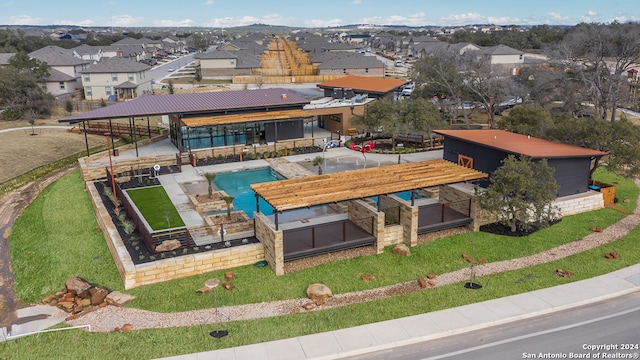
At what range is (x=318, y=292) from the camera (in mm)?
17547

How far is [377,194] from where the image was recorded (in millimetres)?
20469

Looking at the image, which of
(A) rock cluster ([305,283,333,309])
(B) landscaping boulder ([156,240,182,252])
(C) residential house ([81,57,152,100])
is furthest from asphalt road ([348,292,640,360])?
(C) residential house ([81,57,152,100])

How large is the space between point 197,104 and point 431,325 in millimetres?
28925

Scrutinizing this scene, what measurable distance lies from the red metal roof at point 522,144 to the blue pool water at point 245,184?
12292mm

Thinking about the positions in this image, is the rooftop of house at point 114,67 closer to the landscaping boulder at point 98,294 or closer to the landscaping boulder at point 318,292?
the landscaping boulder at point 98,294

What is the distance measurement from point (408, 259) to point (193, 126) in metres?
21.0

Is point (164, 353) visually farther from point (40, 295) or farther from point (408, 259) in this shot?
point (408, 259)

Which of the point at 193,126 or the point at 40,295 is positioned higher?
the point at 193,126

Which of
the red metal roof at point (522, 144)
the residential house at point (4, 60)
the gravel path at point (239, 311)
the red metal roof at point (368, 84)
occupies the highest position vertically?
the residential house at point (4, 60)

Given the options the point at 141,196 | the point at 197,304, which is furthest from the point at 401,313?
the point at 141,196

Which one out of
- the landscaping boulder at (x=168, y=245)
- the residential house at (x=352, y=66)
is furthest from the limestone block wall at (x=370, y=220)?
the residential house at (x=352, y=66)

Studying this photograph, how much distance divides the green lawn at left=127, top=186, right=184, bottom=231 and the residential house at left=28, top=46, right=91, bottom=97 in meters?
45.2

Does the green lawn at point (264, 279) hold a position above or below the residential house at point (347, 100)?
below

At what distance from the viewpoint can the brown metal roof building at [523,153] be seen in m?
25.1
